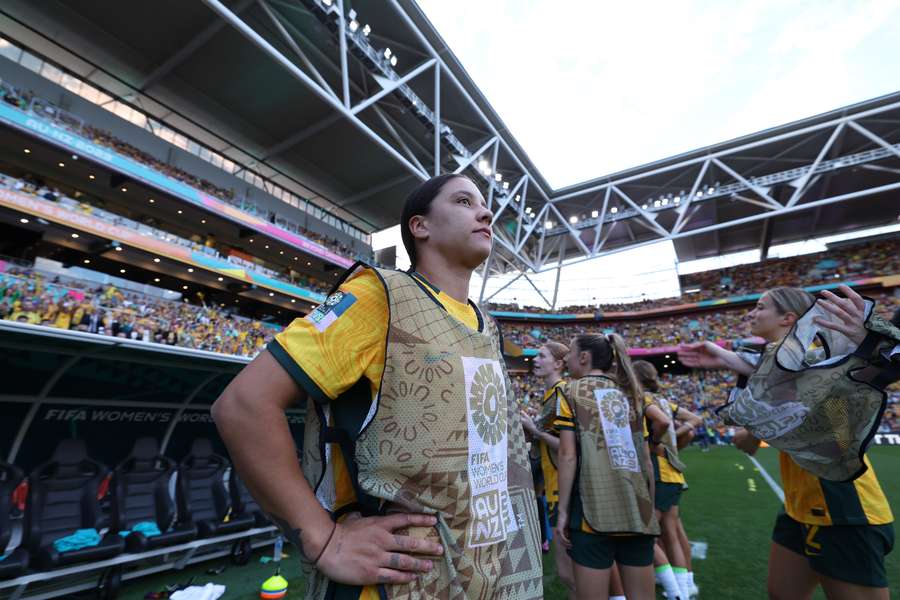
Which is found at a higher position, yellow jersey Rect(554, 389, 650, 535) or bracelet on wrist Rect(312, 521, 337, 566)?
yellow jersey Rect(554, 389, 650, 535)

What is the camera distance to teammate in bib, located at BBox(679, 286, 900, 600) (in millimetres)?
1929

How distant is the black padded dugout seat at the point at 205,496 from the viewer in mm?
4871

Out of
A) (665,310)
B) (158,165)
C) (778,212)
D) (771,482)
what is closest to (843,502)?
(771,482)

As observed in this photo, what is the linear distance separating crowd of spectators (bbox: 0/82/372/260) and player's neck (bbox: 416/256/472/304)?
19478 mm

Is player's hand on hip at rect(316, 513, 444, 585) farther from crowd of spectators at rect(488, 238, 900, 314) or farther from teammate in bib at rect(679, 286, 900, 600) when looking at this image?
crowd of spectators at rect(488, 238, 900, 314)

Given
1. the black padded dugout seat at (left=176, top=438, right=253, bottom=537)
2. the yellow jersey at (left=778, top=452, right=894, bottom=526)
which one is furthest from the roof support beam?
the yellow jersey at (left=778, top=452, right=894, bottom=526)

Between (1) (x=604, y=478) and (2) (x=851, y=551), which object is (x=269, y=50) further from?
(2) (x=851, y=551)

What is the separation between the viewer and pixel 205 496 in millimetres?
5262

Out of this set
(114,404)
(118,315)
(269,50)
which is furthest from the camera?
(269,50)

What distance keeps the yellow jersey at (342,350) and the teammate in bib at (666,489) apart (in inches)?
119

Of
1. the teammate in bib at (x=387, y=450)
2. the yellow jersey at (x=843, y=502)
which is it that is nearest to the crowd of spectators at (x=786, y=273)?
the yellow jersey at (x=843, y=502)

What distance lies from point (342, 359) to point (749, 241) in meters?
41.5

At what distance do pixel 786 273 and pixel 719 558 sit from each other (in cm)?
3565

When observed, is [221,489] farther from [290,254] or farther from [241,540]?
[290,254]
